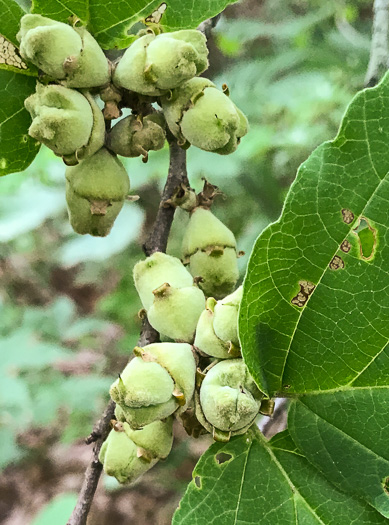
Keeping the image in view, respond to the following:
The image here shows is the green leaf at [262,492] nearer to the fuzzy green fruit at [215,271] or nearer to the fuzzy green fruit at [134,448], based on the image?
the fuzzy green fruit at [134,448]

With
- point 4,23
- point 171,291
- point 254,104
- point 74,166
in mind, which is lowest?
point 254,104

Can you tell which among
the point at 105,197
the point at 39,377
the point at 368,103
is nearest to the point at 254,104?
the point at 39,377

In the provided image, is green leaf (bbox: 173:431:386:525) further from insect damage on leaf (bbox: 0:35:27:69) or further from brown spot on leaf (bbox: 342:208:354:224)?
insect damage on leaf (bbox: 0:35:27:69)

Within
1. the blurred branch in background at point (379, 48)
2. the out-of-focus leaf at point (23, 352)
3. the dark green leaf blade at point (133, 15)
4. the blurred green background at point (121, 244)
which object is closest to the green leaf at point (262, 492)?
the dark green leaf blade at point (133, 15)

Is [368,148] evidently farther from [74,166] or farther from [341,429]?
[74,166]

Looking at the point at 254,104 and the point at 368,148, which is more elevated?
the point at 368,148

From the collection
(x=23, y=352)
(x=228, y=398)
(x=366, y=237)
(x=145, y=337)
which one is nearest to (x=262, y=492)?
(x=228, y=398)
